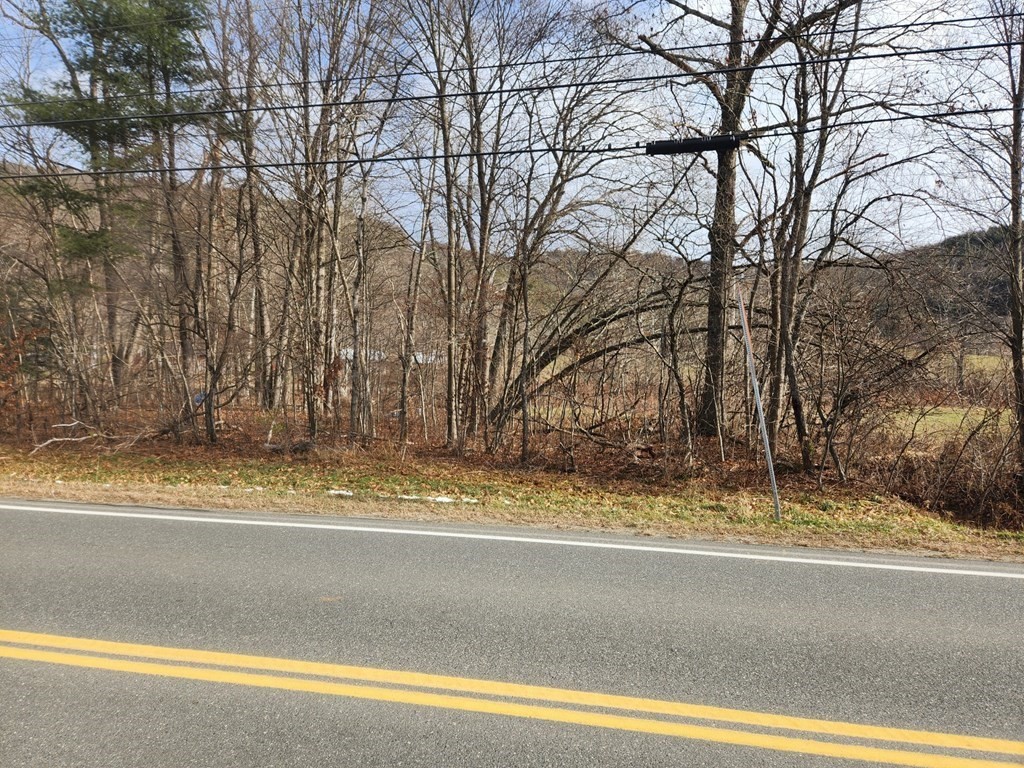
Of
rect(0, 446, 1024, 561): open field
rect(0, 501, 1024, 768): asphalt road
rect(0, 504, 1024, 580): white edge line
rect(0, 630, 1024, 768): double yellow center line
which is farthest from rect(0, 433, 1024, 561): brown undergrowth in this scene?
rect(0, 630, 1024, 768): double yellow center line

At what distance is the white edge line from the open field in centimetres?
59

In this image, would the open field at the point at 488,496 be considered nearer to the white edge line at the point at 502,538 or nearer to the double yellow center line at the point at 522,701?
the white edge line at the point at 502,538

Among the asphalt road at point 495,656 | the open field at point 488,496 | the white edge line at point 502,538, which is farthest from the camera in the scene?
the open field at point 488,496

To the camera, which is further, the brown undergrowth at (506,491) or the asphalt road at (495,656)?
the brown undergrowth at (506,491)

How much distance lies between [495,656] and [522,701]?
1.60 ft

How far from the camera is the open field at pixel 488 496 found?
691 cm

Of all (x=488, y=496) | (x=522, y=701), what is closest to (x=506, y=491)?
(x=488, y=496)

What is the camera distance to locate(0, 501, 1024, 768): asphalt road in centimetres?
285

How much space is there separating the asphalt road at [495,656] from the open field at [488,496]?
1.15 m

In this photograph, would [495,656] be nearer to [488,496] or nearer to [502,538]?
[502,538]

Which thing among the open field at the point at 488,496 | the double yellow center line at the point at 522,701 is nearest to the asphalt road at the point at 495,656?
the double yellow center line at the point at 522,701

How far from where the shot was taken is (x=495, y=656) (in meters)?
3.66

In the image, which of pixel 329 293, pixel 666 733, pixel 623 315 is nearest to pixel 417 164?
pixel 329 293

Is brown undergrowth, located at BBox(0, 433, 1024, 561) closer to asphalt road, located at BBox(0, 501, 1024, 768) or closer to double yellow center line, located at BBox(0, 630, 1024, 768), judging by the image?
asphalt road, located at BBox(0, 501, 1024, 768)
